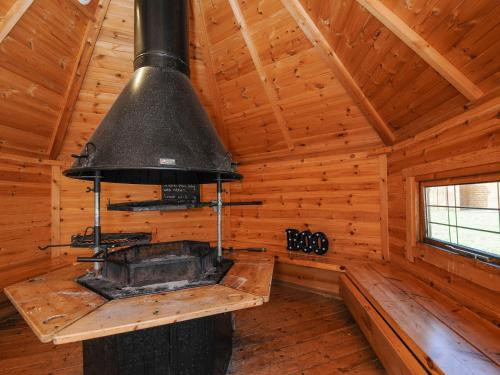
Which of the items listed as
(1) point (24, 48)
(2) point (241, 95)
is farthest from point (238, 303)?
(1) point (24, 48)

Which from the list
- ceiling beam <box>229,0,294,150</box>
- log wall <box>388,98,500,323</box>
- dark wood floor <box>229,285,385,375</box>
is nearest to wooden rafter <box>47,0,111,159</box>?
ceiling beam <box>229,0,294,150</box>

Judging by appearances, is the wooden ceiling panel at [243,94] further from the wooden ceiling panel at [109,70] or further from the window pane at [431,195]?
the window pane at [431,195]

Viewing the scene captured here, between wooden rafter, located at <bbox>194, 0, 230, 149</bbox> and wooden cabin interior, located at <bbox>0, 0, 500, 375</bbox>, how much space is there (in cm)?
2

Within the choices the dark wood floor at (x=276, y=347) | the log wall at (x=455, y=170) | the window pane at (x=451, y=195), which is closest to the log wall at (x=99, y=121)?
the dark wood floor at (x=276, y=347)

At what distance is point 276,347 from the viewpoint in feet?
7.15

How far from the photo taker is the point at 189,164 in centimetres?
174

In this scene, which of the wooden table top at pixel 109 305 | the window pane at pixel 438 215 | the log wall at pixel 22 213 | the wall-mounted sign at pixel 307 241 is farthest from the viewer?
the wall-mounted sign at pixel 307 241

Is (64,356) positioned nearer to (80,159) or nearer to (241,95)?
(80,159)

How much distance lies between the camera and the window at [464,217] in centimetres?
169

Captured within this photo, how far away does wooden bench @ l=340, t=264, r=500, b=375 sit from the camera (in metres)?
1.27

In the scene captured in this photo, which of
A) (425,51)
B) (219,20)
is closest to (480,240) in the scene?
(425,51)

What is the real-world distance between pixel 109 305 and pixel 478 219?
2424 mm

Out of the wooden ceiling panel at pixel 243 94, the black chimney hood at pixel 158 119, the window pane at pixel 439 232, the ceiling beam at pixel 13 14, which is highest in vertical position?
the ceiling beam at pixel 13 14

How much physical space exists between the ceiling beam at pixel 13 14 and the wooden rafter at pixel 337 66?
205 cm
